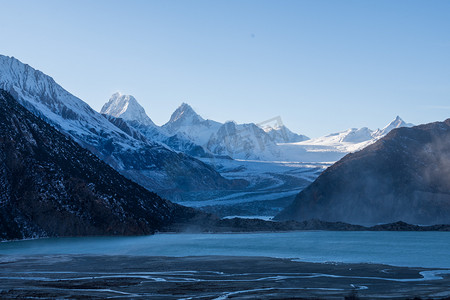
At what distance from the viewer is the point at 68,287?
193ft

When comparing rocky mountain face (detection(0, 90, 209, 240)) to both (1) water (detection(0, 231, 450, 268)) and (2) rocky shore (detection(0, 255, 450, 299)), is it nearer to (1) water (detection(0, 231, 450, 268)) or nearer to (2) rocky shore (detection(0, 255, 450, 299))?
(1) water (detection(0, 231, 450, 268))

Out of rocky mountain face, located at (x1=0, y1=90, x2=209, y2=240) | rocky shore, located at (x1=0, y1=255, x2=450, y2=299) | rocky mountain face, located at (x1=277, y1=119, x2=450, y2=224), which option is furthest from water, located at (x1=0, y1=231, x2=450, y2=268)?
rocky mountain face, located at (x1=277, y1=119, x2=450, y2=224)

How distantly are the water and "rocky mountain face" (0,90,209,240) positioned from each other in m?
4.24

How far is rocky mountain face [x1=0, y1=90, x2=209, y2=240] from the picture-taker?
119562 mm

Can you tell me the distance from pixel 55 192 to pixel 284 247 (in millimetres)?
44611

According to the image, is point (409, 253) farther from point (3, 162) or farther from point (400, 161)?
point (400, 161)

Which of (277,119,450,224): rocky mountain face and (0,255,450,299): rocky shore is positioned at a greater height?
(277,119,450,224): rocky mountain face

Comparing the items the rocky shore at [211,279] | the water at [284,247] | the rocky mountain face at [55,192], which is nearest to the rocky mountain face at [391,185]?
the water at [284,247]

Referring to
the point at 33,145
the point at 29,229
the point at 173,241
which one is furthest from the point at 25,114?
the point at 173,241

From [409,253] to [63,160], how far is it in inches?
2944

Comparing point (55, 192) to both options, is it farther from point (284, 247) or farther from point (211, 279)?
point (211, 279)

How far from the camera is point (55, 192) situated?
12519 centimetres

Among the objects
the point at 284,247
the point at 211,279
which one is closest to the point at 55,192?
the point at 284,247

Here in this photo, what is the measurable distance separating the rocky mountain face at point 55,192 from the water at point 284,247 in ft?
13.9
